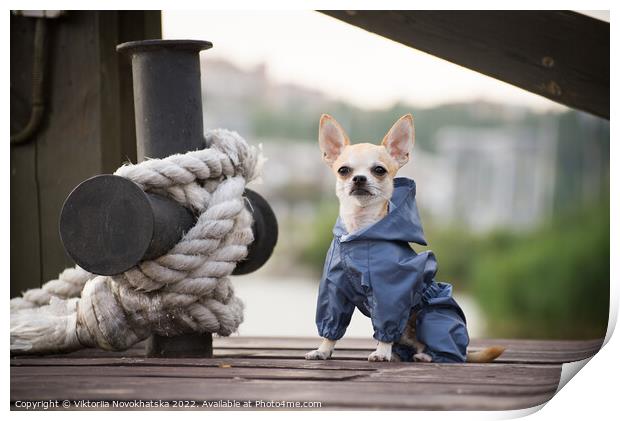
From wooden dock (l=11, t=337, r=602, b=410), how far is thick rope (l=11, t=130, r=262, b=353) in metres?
0.05

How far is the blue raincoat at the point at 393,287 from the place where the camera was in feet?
4.64

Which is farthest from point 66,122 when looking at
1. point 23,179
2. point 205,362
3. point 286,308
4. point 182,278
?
point 286,308

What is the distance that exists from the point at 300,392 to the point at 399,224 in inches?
13.2

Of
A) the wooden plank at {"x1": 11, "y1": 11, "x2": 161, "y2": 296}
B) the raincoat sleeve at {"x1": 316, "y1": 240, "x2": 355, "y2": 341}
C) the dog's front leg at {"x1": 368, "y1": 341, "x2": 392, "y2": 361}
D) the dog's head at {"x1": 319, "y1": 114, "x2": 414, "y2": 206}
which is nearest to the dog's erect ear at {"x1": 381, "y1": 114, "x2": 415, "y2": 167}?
the dog's head at {"x1": 319, "y1": 114, "x2": 414, "y2": 206}

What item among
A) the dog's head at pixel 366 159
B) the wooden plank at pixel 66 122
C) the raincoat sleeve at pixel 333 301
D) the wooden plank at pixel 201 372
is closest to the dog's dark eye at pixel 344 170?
the dog's head at pixel 366 159

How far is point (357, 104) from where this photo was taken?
62.9 inches

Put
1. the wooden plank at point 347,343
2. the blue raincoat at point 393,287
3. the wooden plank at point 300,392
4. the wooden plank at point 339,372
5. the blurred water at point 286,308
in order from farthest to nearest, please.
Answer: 1. the blurred water at point 286,308
2. the wooden plank at point 347,343
3. the blue raincoat at point 393,287
4. the wooden plank at point 339,372
5. the wooden plank at point 300,392

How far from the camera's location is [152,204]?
4.39ft

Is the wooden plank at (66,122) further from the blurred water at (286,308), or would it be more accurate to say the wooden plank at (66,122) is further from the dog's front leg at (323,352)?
the dog's front leg at (323,352)

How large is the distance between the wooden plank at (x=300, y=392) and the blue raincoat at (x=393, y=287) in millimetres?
196

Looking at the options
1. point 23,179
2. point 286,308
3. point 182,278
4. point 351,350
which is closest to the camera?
point 182,278

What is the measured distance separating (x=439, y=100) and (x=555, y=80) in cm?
18

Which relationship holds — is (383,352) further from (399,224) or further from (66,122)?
(66,122)

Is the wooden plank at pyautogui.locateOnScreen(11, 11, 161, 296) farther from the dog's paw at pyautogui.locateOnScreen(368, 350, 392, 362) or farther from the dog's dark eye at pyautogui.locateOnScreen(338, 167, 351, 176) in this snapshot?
the dog's paw at pyautogui.locateOnScreen(368, 350, 392, 362)
